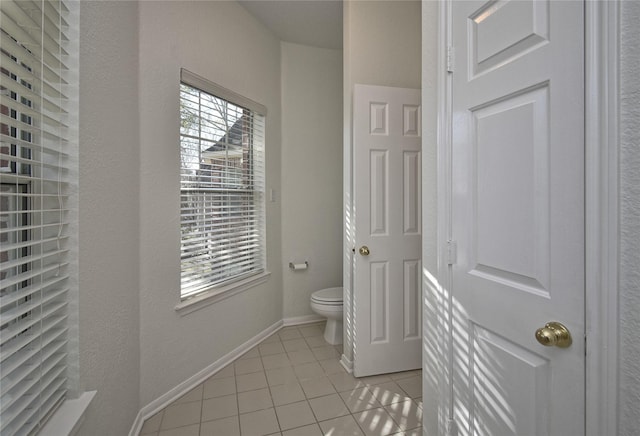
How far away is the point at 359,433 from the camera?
1663 millimetres

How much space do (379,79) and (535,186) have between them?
1.72m

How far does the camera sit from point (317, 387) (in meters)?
2.09

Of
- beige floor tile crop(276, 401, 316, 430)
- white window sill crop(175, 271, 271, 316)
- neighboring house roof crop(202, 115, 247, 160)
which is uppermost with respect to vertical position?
neighboring house roof crop(202, 115, 247, 160)

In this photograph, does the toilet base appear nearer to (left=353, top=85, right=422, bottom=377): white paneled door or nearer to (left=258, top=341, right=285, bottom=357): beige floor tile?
(left=258, top=341, right=285, bottom=357): beige floor tile

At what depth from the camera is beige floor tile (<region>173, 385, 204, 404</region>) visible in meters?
1.96

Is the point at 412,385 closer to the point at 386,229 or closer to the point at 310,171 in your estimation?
the point at 386,229

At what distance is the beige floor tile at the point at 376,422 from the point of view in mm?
1678

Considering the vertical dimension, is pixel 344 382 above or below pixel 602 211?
below

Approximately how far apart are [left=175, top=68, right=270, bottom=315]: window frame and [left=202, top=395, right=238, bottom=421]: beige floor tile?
0.59m

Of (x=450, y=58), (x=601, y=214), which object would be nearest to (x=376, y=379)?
(x=601, y=214)

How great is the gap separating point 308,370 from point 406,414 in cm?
78

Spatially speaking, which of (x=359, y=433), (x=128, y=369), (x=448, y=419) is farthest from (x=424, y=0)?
(x=128, y=369)

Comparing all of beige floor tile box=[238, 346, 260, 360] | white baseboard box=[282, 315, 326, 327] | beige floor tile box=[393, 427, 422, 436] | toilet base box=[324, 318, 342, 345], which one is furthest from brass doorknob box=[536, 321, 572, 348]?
white baseboard box=[282, 315, 326, 327]

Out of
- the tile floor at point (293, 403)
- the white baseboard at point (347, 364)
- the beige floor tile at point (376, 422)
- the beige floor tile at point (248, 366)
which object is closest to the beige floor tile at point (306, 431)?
the tile floor at point (293, 403)
